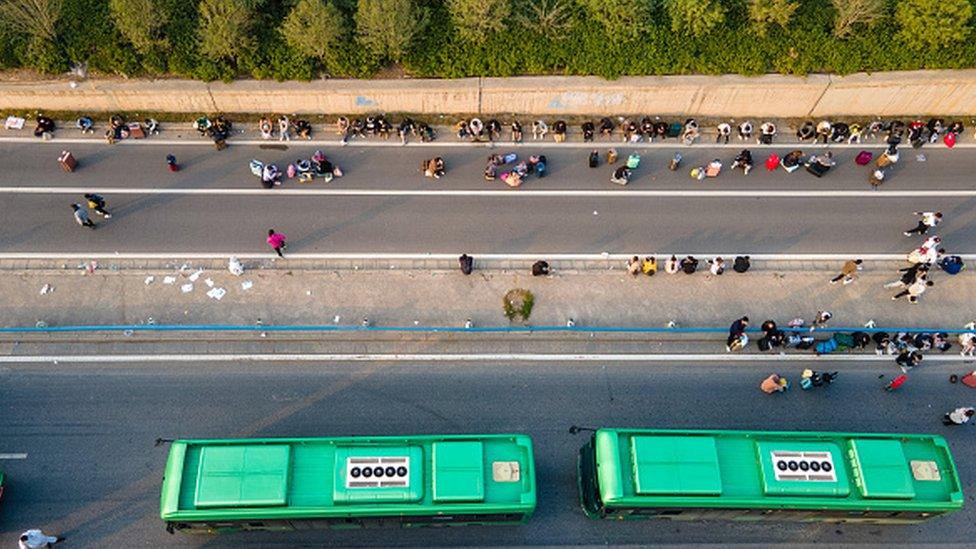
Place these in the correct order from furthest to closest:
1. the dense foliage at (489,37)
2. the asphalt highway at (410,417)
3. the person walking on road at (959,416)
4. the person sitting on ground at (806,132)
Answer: the person sitting on ground at (806,132)
the dense foliage at (489,37)
the person walking on road at (959,416)
the asphalt highway at (410,417)

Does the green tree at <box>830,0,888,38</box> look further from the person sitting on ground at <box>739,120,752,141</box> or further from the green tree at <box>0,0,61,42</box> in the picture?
the green tree at <box>0,0,61,42</box>

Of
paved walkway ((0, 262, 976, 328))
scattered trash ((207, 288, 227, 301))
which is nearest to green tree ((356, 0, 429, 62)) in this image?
paved walkway ((0, 262, 976, 328))

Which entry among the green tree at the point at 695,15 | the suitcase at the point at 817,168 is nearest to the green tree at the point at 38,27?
Answer: the green tree at the point at 695,15

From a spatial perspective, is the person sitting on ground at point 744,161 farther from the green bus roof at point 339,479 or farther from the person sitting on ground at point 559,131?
the green bus roof at point 339,479

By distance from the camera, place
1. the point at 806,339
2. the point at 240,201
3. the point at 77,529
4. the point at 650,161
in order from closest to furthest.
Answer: the point at 77,529
the point at 806,339
the point at 240,201
the point at 650,161

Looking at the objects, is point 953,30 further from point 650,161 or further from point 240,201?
point 240,201

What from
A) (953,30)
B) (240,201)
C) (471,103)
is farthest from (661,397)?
(953,30)
